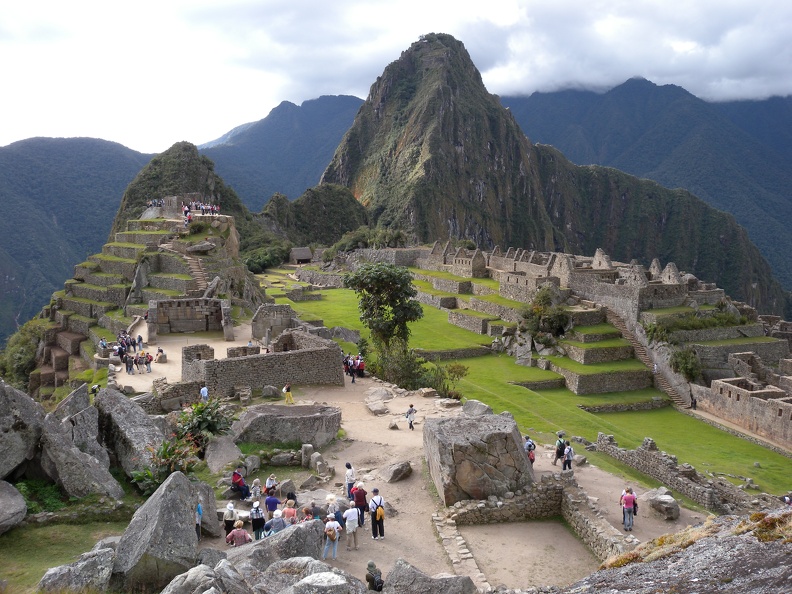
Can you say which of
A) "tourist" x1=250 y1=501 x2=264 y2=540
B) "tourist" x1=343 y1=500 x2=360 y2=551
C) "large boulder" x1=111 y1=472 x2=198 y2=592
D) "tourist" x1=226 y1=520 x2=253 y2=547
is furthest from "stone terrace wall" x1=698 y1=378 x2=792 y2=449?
"large boulder" x1=111 y1=472 x2=198 y2=592

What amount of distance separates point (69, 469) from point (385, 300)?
21.0 meters

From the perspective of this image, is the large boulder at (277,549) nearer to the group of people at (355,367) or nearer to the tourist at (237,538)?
the tourist at (237,538)

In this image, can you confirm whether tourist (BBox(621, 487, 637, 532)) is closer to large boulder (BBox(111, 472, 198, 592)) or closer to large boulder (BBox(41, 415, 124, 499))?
large boulder (BBox(111, 472, 198, 592))

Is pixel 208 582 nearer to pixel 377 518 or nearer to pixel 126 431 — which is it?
pixel 377 518

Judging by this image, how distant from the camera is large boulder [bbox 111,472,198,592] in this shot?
766 cm

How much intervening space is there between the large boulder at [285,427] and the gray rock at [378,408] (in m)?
2.83

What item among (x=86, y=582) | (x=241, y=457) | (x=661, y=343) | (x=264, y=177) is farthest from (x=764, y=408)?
(x=264, y=177)

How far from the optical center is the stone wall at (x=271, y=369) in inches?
707

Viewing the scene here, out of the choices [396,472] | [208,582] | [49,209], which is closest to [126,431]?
[396,472]

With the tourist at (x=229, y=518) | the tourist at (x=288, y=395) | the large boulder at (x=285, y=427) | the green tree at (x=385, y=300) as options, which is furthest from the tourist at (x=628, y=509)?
the green tree at (x=385, y=300)

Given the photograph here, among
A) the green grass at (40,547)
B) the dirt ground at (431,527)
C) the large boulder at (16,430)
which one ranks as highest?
the large boulder at (16,430)

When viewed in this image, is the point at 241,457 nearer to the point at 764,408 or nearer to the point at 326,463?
the point at 326,463

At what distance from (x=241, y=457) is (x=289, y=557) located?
5.08 m

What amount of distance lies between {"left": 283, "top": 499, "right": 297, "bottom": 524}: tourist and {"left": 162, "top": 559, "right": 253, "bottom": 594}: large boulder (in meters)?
3.42
